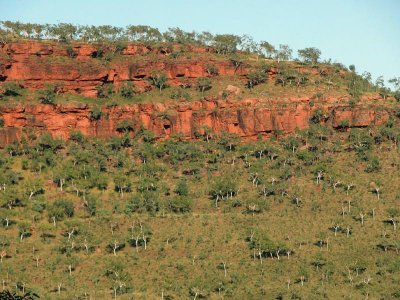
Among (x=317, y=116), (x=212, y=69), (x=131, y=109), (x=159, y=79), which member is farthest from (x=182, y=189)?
(x=212, y=69)

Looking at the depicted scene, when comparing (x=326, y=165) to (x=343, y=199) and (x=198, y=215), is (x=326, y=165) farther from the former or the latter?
(x=198, y=215)

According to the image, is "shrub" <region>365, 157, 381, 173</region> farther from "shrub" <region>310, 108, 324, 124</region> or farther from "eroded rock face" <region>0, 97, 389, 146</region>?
"shrub" <region>310, 108, 324, 124</region>

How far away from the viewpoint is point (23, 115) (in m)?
125

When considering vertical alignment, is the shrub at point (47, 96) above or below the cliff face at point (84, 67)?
below

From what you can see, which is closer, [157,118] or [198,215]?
[198,215]

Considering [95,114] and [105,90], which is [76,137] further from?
[105,90]

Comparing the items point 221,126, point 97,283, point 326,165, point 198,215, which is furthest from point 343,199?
point 97,283

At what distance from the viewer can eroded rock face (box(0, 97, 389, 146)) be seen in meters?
126

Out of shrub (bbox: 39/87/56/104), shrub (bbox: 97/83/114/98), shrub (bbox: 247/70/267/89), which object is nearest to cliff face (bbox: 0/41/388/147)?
shrub (bbox: 97/83/114/98)

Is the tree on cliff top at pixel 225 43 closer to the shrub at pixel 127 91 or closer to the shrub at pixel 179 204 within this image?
the shrub at pixel 127 91

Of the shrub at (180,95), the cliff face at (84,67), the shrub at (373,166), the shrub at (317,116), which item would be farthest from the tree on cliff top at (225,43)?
the shrub at (373,166)

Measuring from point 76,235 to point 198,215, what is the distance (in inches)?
676

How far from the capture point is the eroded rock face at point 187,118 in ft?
413

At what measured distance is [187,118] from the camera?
425 feet
